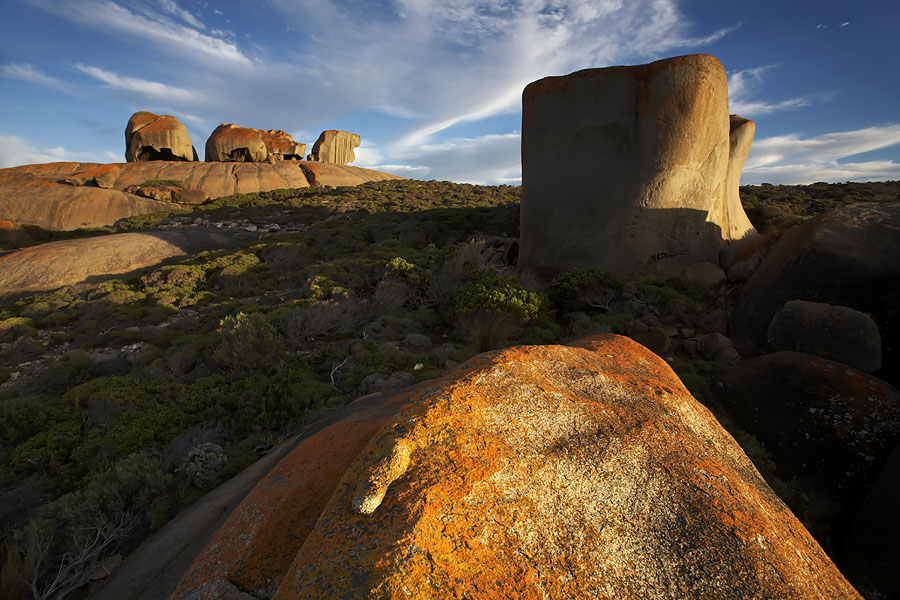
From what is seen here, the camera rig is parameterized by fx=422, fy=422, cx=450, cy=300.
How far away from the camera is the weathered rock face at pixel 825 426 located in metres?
3.50

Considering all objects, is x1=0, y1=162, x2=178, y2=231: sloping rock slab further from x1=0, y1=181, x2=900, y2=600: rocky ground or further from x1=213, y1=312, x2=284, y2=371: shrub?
x1=213, y1=312, x2=284, y2=371: shrub

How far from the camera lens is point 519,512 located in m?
1.37

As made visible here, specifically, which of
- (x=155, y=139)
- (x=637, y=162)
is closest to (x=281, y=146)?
(x=155, y=139)

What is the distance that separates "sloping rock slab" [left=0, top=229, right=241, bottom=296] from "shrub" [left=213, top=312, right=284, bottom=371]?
36.2ft

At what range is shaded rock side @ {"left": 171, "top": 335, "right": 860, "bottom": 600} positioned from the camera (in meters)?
1.19

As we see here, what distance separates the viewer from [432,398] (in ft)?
5.98

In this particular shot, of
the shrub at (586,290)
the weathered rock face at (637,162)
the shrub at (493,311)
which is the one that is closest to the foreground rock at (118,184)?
the weathered rock face at (637,162)

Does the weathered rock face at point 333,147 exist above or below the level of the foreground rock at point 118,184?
above

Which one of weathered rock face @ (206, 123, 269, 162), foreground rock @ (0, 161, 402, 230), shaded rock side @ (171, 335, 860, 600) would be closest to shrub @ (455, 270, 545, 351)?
shaded rock side @ (171, 335, 860, 600)

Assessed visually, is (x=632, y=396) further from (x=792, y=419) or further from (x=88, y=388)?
(x=88, y=388)

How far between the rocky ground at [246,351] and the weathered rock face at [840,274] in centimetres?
68

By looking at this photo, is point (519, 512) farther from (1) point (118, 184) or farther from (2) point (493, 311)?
(1) point (118, 184)

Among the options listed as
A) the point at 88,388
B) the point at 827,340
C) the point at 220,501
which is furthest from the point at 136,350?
the point at 827,340

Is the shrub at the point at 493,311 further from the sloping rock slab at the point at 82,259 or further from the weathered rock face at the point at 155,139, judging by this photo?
the weathered rock face at the point at 155,139
